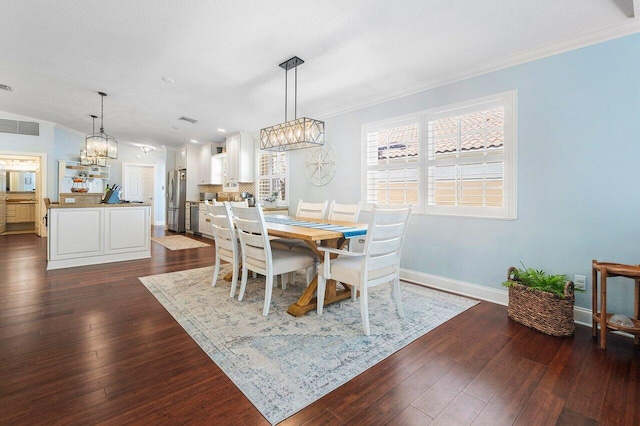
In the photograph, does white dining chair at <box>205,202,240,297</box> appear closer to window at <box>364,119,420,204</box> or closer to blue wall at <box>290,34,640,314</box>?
window at <box>364,119,420,204</box>

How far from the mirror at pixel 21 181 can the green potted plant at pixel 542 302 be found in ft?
36.4

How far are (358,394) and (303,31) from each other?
107 inches

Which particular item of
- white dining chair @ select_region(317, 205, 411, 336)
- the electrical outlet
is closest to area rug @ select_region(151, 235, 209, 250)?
white dining chair @ select_region(317, 205, 411, 336)

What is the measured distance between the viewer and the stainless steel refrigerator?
8.06 m

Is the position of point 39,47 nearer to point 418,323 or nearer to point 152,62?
point 152,62

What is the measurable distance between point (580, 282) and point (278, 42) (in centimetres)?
335

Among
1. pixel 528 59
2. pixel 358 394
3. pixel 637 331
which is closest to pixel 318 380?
pixel 358 394

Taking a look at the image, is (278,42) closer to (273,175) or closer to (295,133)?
(295,133)

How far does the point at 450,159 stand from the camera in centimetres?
326

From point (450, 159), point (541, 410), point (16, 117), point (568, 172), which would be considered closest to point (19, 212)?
point (16, 117)

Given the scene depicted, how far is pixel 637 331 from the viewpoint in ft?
6.36

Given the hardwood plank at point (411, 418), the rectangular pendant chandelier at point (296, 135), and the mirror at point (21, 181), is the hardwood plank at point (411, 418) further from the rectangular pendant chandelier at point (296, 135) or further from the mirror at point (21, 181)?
the mirror at point (21, 181)

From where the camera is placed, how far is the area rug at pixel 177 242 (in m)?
5.94

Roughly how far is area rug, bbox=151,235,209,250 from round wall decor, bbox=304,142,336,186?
2.81m
